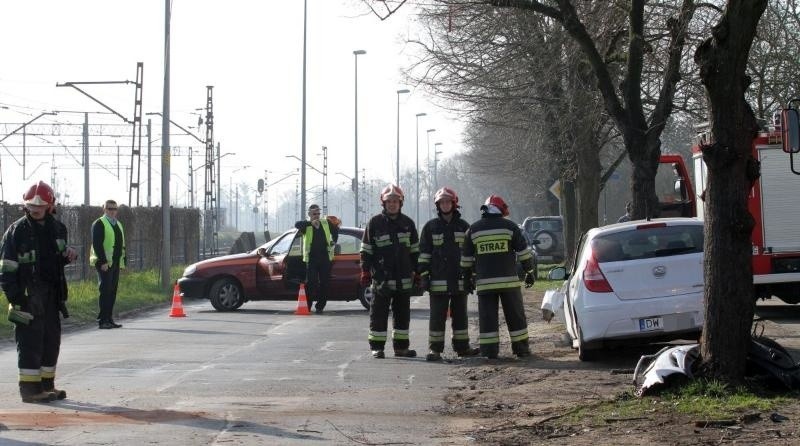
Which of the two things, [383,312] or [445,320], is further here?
[383,312]

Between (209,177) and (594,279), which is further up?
(209,177)

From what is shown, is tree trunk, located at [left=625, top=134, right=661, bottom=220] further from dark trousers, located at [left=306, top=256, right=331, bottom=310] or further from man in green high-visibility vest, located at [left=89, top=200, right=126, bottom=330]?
man in green high-visibility vest, located at [left=89, top=200, right=126, bottom=330]

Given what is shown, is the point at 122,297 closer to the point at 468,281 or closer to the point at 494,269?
the point at 468,281

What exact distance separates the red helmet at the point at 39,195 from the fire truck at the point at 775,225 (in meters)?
11.0

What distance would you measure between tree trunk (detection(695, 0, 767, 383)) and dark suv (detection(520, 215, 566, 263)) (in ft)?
106

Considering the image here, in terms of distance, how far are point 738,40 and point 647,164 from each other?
29.9 ft

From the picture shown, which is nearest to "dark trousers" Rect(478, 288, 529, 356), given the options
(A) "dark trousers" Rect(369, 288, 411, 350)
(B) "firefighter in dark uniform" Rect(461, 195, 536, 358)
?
(B) "firefighter in dark uniform" Rect(461, 195, 536, 358)

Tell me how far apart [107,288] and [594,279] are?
30.4 ft

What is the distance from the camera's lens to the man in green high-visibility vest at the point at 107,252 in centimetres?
1912

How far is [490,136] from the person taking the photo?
3453 centimetres

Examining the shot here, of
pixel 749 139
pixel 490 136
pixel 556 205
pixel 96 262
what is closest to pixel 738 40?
pixel 749 139

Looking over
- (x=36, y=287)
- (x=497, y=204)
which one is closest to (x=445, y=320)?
(x=497, y=204)

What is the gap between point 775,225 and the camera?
18969mm

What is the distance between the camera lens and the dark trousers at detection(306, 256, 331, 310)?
21.7 metres
